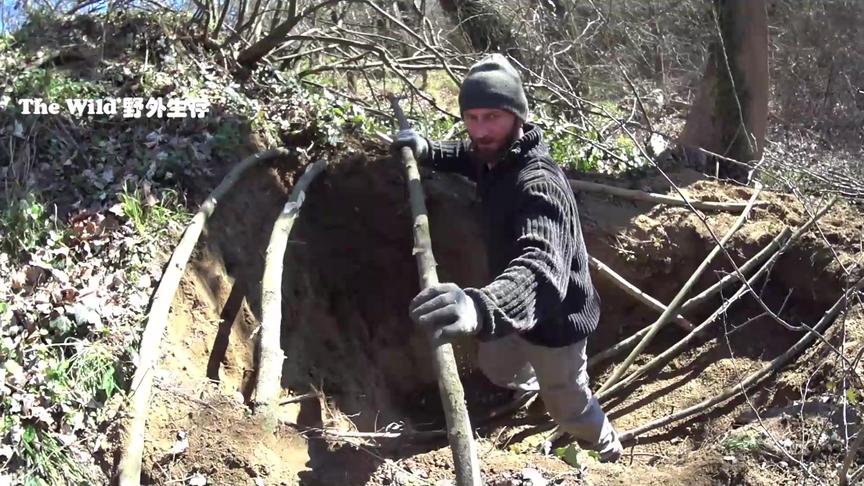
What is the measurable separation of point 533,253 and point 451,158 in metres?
1.69

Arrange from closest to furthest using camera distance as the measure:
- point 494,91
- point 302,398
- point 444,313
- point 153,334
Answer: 1. point 444,313
2. point 153,334
3. point 494,91
4. point 302,398

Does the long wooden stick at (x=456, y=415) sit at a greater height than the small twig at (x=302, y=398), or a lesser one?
greater

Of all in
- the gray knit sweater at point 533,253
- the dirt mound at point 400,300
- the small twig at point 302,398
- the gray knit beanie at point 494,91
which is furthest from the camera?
the dirt mound at point 400,300

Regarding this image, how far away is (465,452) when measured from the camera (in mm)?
2838

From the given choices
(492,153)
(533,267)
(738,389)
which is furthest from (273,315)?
(738,389)

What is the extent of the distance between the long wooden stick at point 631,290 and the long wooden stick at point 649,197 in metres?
0.57

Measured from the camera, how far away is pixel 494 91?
3.78 metres

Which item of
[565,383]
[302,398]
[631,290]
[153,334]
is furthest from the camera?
[631,290]

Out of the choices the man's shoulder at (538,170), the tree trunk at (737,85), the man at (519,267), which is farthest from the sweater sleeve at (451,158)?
the tree trunk at (737,85)

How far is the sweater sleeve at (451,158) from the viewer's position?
476 cm

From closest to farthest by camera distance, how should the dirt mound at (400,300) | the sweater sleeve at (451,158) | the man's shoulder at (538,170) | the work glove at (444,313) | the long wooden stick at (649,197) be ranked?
the work glove at (444,313)
the man's shoulder at (538,170)
the dirt mound at (400,300)
the sweater sleeve at (451,158)
the long wooden stick at (649,197)

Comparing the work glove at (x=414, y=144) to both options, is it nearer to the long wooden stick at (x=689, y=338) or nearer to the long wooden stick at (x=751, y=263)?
the long wooden stick at (x=689, y=338)

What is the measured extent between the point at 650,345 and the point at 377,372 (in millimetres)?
2043

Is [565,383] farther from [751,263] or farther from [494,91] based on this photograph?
[751,263]
